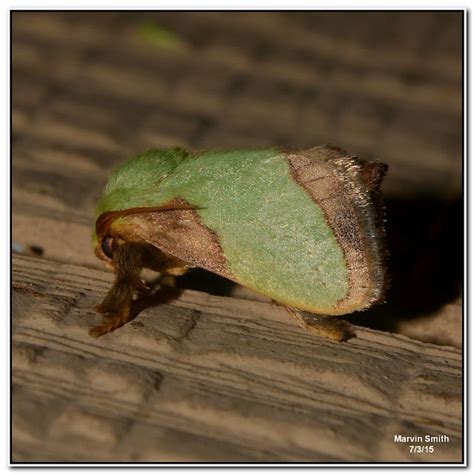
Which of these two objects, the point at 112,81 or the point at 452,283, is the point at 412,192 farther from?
the point at 112,81

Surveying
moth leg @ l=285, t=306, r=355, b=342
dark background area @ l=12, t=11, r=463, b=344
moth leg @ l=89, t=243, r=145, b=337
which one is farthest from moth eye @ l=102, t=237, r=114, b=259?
moth leg @ l=285, t=306, r=355, b=342

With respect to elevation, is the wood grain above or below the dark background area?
below

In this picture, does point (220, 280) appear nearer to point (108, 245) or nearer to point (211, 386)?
point (108, 245)

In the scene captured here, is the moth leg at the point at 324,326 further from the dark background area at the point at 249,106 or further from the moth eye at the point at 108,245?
the moth eye at the point at 108,245

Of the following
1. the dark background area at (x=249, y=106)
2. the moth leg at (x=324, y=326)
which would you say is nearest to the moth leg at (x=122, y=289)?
the dark background area at (x=249, y=106)

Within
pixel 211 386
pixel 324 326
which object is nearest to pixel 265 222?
pixel 324 326

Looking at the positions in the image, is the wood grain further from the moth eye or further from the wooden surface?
the moth eye
